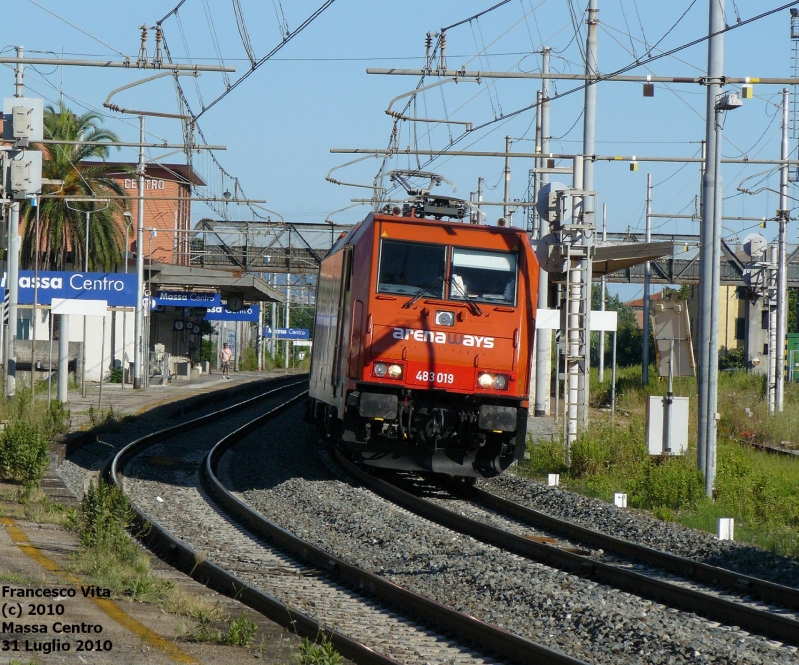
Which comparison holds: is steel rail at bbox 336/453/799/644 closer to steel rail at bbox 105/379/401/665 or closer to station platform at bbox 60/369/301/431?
steel rail at bbox 105/379/401/665

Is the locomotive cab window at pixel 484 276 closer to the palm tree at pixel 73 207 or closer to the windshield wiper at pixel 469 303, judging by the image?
the windshield wiper at pixel 469 303

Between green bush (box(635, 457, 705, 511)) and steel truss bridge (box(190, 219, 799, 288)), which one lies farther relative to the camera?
steel truss bridge (box(190, 219, 799, 288))

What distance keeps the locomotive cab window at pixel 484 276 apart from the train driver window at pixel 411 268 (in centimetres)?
20

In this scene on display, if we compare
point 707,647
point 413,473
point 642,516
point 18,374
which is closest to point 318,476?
point 413,473

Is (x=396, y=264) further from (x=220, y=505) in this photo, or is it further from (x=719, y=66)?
(x=719, y=66)

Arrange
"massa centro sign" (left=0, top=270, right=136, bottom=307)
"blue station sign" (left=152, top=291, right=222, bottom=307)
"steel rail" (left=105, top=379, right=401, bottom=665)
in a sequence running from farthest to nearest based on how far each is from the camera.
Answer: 1. "blue station sign" (left=152, top=291, right=222, bottom=307)
2. "massa centro sign" (left=0, top=270, right=136, bottom=307)
3. "steel rail" (left=105, top=379, right=401, bottom=665)

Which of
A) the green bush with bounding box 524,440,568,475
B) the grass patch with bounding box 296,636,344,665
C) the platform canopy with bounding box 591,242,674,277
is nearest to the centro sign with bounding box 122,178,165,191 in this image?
the platform canopy with bounding box 591,242,674,277

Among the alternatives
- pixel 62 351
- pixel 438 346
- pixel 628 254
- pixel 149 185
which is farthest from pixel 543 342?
pixel 149 185

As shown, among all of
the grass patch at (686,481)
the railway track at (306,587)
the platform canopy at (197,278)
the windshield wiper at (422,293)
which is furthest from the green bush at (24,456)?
the platform canopy at (197,278)

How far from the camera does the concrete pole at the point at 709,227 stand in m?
14.6

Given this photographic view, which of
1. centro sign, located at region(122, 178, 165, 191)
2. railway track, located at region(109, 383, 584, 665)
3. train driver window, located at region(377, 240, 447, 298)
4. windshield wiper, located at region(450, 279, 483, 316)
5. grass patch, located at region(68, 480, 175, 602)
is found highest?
centro sign, located at region(122, 178, 165, 191)

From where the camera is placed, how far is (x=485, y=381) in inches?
534

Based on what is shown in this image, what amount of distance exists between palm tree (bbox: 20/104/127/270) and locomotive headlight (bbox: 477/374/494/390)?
36271mm

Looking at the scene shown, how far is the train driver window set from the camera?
13.7 metres
